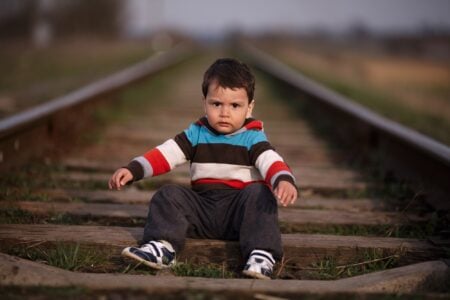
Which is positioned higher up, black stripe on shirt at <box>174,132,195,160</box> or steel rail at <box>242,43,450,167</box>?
steel rail at <box>242,43,450,167</box>

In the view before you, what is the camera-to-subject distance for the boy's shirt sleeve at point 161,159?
2773 mm

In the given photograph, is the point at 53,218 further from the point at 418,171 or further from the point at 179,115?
the point at 179,115

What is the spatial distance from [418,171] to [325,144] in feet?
6.44

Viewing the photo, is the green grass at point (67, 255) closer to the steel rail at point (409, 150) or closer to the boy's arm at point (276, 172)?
the boy's arm at point (276, 172)

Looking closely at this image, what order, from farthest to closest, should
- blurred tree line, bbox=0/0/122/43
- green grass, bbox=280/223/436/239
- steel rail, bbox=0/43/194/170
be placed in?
blurred tree line, bbox=0/0/122/43 → steel rail, bbox=0/43/194/170 → green grass, bbox=280/223/436/239

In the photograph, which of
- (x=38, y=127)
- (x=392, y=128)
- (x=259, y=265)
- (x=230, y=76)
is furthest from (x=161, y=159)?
(x=392, y=128)

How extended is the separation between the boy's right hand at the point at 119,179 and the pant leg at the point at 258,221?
1.61 ft

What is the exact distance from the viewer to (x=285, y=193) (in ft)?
8.22

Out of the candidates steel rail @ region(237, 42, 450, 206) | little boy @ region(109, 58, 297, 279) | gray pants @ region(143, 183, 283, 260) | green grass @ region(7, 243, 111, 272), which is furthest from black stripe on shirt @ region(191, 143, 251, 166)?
steel rail @ region(237, 42, 450, 206)

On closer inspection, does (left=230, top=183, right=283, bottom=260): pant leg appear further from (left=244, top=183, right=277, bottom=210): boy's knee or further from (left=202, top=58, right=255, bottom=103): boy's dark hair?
(left=202, top=58, right=255, bottom=103): boy's dark hair

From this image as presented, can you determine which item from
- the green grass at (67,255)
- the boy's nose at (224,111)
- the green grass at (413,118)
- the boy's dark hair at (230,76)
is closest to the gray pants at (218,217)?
the green grass at (67,255)

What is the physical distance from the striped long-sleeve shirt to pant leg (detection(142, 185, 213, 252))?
93mm

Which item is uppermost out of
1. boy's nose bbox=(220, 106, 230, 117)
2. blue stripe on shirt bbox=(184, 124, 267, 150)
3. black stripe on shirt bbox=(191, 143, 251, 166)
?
boy's nose bbox=(220, 106, 230, 117)

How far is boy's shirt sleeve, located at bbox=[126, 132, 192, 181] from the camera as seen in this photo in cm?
277
